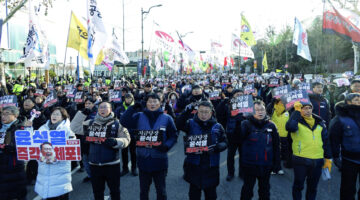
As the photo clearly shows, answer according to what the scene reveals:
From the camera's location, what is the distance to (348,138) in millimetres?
4000

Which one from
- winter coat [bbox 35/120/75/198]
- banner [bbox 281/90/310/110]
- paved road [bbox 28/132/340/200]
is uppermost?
banner [bbox 281/90/310/110]

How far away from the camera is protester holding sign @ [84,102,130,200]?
391 cm

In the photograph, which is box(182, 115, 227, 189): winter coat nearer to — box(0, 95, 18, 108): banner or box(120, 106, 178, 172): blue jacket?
box(120, 106, 178, 172): blue jacket

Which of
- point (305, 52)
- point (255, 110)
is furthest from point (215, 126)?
point (305, 52)

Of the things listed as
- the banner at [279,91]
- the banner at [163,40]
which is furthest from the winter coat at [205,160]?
the banner at [163,40]

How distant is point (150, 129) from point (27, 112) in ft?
12.5

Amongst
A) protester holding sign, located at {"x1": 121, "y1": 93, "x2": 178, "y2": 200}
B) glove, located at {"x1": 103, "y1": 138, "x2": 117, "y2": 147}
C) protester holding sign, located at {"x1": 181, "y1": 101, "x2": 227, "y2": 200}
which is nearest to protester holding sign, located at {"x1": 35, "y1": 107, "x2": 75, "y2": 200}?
glove, located at {"x1": 103, "y1": 138, "x2": 117, "y2": 147}

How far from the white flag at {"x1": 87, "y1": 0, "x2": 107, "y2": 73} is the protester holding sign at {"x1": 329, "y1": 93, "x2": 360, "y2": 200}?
23.2ft

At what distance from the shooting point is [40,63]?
32.5 feet

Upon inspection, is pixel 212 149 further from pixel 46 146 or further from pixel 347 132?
pixel 46 146

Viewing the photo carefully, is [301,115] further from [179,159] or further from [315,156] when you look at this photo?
[179,159]

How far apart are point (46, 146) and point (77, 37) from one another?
7.86 m

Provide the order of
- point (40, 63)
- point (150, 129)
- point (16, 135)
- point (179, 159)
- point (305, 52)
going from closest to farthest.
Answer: point (16, 135)
point (150, 129)
point (179, 159)
point (40, 63)
point (305, 52)

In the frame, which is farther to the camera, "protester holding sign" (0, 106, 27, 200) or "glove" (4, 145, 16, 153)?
"glove" (4, 145, 16, 153)
